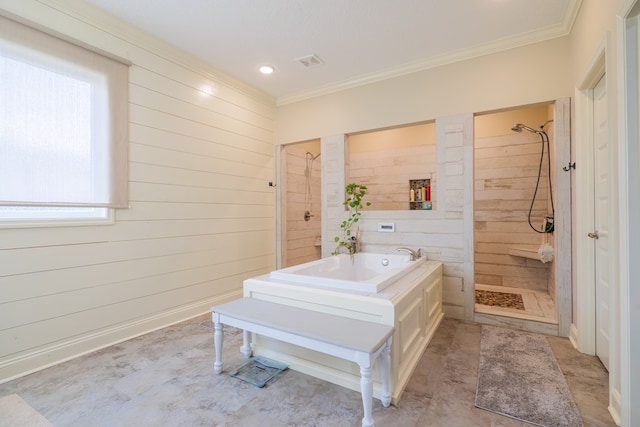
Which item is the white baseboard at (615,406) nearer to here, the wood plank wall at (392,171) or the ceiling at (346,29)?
the ceiling at (346,29)

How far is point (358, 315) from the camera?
1.73 m

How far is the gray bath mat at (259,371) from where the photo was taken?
185 cm

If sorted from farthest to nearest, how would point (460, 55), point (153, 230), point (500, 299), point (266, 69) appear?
1. point (500, 299)
2. point (266, 69)
3. point (460, 55)
4. point (153, 230)

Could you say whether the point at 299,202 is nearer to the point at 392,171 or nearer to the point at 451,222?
the point at 392,171

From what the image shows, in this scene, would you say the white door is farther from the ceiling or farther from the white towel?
the white towel

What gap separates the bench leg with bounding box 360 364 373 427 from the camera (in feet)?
4.50

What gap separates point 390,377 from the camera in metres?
1.63

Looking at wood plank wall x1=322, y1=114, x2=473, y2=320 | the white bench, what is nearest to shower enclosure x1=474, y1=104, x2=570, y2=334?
wood plank wall x1=322, y1=114, x2=473, y2=320

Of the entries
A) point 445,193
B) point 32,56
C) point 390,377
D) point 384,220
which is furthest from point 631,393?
point 32,56

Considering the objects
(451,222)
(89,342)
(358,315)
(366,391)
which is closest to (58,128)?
(89,342)

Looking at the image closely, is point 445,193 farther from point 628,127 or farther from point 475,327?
point 628,127

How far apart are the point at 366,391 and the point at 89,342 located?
210cm

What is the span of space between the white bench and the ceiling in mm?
2156

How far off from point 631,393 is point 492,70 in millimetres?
2542
